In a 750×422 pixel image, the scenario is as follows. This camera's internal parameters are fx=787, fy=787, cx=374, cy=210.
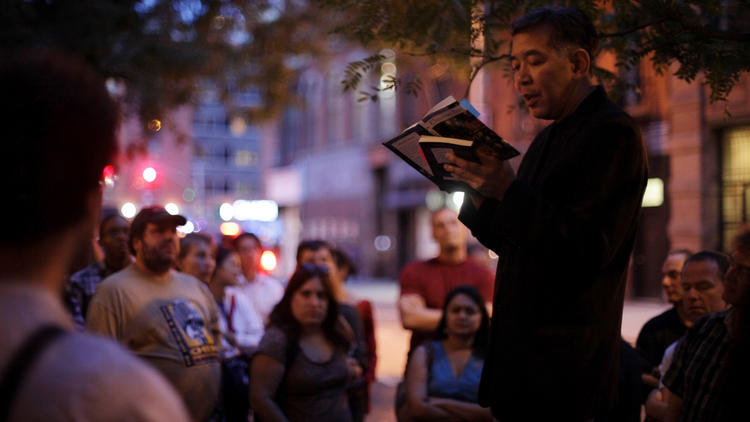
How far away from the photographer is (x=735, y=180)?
17.1 m

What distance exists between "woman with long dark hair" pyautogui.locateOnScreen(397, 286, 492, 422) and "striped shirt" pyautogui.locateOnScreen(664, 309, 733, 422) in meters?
1.94

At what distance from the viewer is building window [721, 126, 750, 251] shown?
1681 centimetres

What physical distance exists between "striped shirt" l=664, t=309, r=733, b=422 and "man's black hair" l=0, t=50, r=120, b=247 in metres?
2.26

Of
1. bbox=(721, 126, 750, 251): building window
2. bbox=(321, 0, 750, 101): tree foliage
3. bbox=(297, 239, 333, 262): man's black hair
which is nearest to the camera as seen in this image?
bbox=(321, 0, 750, 101): tree foliage

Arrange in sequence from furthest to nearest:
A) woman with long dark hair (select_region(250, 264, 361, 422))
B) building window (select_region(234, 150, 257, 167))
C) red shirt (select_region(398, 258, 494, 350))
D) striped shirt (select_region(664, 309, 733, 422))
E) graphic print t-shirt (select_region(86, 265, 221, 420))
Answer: building window (select_region(234, 150, 257, 167)) → red shirt (select_region(398, 258, 494, 350)) → woman with long dark hair (select_region(250, 264, 361, 422)) → graphic print t-shirt (select_region(86, 265, 221, 420)) → striped shirt (select_region(664, 309, 733, 422))

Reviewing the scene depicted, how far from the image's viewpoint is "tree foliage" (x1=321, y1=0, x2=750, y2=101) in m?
3.43

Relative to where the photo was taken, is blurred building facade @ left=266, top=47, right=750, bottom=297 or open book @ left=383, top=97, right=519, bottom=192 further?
blurred building facade @ left=266, top=47, right=750, bottom=297

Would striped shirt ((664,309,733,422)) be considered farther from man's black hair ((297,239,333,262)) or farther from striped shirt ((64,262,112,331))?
man's black hair ((297,239,333,262))

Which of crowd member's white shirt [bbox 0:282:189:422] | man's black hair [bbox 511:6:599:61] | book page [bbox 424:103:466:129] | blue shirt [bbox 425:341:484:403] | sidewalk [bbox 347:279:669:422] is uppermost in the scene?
man's black hair [bbox 511:6:599:61]

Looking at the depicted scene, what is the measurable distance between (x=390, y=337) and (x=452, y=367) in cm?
1068

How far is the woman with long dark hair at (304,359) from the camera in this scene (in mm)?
4871

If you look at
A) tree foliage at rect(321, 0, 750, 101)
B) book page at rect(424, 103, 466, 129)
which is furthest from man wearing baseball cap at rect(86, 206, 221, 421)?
book page at rect(424, 103, 466, 129)

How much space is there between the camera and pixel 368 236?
36.2 m

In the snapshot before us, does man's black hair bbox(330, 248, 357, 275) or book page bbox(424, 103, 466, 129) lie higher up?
book page bbox(424, 103, 466, 129)
